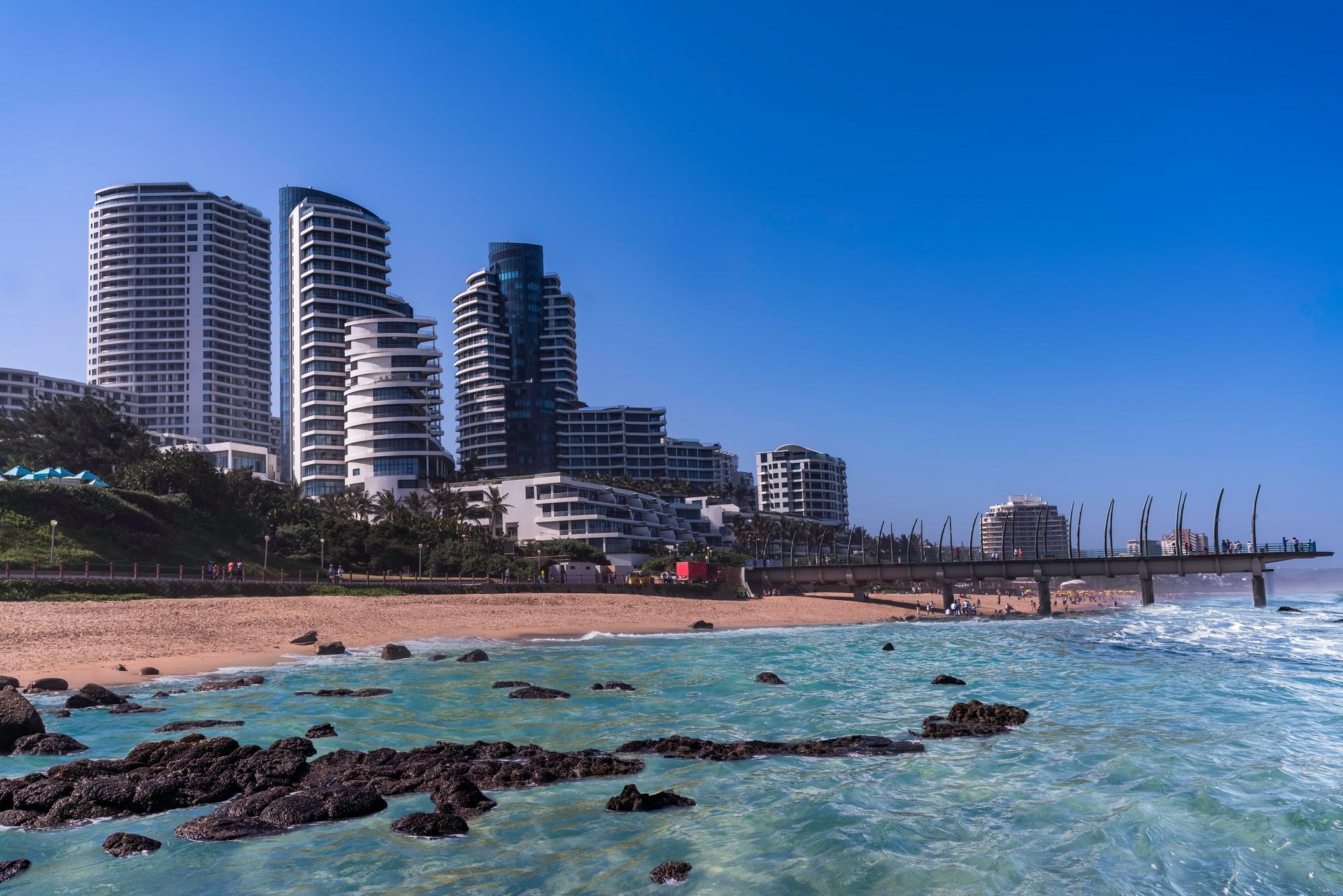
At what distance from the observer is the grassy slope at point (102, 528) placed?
66.2m

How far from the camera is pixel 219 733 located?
22.1m

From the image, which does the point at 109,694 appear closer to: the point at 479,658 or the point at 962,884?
the point at 479,658

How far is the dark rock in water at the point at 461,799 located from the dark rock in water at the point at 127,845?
420 cm

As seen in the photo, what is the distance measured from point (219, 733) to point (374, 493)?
4596 inches

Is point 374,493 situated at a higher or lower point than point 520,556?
higher

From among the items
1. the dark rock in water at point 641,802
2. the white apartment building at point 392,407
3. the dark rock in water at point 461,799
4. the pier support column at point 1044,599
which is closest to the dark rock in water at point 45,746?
the dark rock in water at point 461,799

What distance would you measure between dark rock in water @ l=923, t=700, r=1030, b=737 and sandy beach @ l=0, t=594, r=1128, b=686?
89.8 feet

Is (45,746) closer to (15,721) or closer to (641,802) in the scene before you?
(15,721)

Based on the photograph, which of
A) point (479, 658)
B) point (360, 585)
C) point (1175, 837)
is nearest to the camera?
point (1175, 837)

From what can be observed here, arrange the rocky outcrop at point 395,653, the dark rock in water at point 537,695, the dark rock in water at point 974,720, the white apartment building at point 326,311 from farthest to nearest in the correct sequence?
the white apartment building at point 326,311
the rocky outcrop at point 395,653
the dark rock in water at point 537,695
the dark rock in water at point 974,720

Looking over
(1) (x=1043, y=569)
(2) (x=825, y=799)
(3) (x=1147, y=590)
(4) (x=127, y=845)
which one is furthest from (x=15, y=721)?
(3) (x=1147, y=590)

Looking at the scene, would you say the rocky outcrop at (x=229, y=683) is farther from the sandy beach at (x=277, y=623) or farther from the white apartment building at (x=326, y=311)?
the white apartment building at (x=326, y=311)

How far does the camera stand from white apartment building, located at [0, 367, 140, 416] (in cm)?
18025

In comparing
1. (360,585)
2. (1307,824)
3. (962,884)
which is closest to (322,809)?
(962,884)
